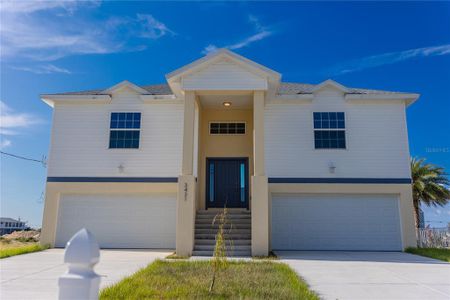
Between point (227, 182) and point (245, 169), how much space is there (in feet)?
2.85

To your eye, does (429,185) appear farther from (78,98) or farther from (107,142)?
(78,98)

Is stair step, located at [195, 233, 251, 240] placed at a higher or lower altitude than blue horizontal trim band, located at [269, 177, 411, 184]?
lower

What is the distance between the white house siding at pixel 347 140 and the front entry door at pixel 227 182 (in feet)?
4.44

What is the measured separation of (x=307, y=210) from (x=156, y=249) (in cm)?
558

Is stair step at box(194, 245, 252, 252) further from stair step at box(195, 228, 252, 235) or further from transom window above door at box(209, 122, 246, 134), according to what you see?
transom window above door at box(209, 122, 246, 134)

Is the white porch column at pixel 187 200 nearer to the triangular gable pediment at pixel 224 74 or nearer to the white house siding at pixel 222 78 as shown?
the white house siding at pixel 222 78

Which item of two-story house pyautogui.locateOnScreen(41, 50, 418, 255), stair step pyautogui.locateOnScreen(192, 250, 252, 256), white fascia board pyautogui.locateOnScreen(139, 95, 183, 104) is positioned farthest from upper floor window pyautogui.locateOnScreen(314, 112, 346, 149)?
white fascia board pyautogui.locateOnScreen(139, 95, 183, 104)

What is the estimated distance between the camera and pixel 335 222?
41.0 feet

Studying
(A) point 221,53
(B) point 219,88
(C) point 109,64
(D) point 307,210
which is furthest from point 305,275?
(C) point 109,64

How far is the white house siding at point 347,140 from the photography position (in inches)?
500

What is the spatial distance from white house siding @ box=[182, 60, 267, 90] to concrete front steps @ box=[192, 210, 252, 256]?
4.41 m

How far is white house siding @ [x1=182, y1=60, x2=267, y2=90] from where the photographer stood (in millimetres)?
11234

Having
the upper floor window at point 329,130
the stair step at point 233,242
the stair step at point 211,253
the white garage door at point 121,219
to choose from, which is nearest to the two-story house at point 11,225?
the white garage door at point 121,219

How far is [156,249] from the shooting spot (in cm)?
1231
